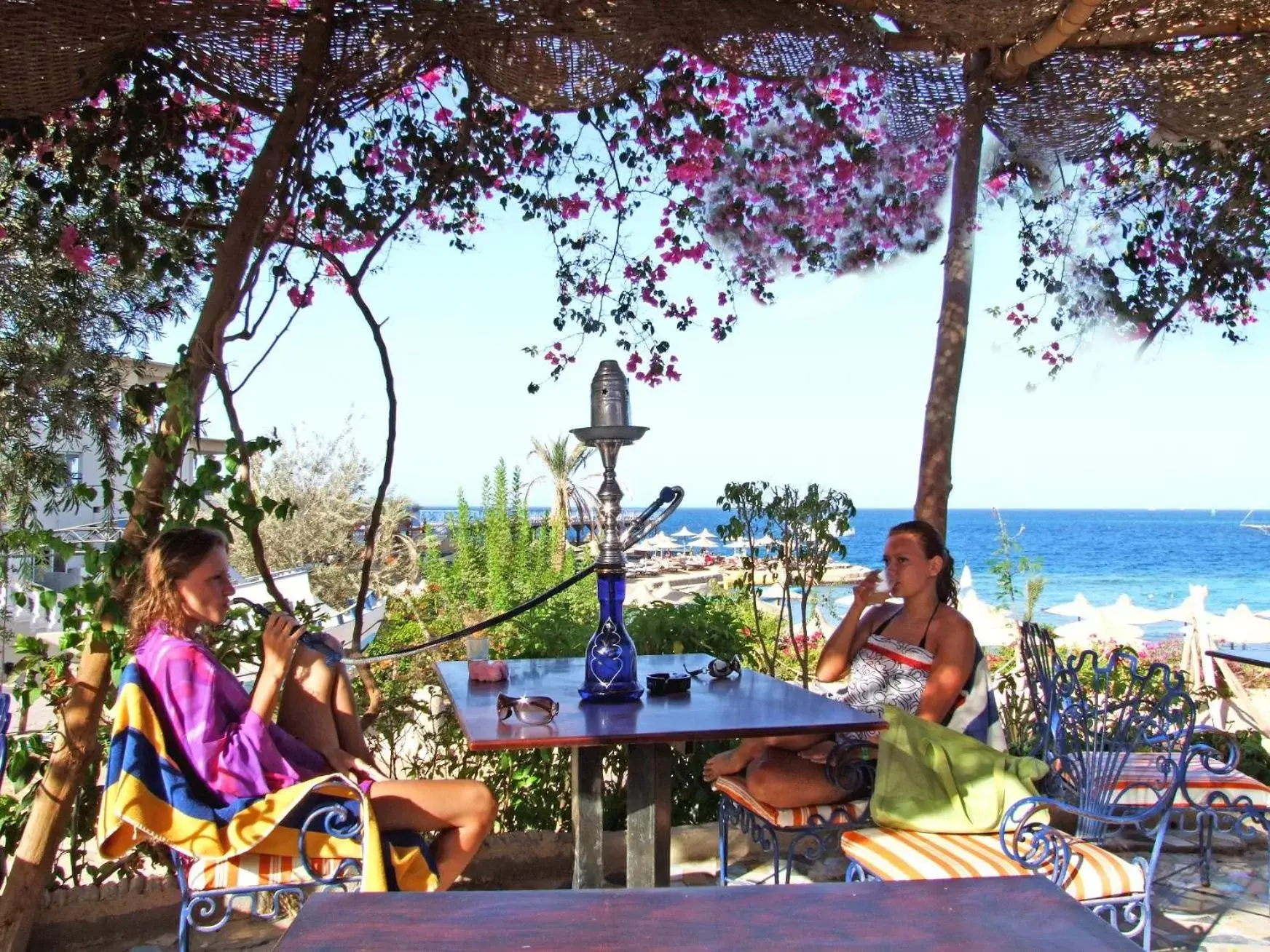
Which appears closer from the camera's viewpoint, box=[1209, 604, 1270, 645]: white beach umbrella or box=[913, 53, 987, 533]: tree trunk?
box=[913, 53, 987, 533]: tree trunk

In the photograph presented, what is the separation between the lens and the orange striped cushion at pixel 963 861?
7.48 feet

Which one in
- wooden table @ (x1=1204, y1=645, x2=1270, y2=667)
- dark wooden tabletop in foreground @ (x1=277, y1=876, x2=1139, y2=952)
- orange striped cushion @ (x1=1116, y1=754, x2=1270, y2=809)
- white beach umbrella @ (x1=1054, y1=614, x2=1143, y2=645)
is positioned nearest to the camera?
dark wooden tabletop in foreground @ (x1=277, y1=876, x2=1139, y2=952)

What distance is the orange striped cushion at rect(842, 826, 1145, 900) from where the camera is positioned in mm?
2281

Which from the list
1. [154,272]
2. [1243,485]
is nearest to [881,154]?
[154,272]

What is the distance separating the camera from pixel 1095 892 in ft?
7.47

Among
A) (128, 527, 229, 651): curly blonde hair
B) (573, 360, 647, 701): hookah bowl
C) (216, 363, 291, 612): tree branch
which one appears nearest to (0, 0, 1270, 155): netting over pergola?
(216, 363, 291, 612): tree branch

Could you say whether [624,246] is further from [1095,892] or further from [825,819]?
[1095,892]

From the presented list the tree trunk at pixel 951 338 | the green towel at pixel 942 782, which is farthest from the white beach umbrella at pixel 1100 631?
the green towel at pixel 942 782

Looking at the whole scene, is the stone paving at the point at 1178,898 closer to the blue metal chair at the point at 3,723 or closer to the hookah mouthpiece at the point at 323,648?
the hookah mouthpiece at the point at 323,648

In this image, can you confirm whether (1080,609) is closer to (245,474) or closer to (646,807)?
(646,807)

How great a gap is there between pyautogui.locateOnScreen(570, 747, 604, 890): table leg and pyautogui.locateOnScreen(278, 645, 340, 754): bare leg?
2.23 ft

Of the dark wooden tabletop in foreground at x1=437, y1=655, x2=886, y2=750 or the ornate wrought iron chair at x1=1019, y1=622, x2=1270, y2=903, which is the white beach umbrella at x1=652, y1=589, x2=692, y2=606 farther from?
the ornate wrought iron chair at x1=1019, y1=622, x2=1270, y2=903

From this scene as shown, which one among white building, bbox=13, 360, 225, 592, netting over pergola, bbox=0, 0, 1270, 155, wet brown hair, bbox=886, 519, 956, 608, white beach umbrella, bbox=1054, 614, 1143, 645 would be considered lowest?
white beach umbrella, bbox=1054, 614, 1143, 645

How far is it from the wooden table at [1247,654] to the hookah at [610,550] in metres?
2.75
